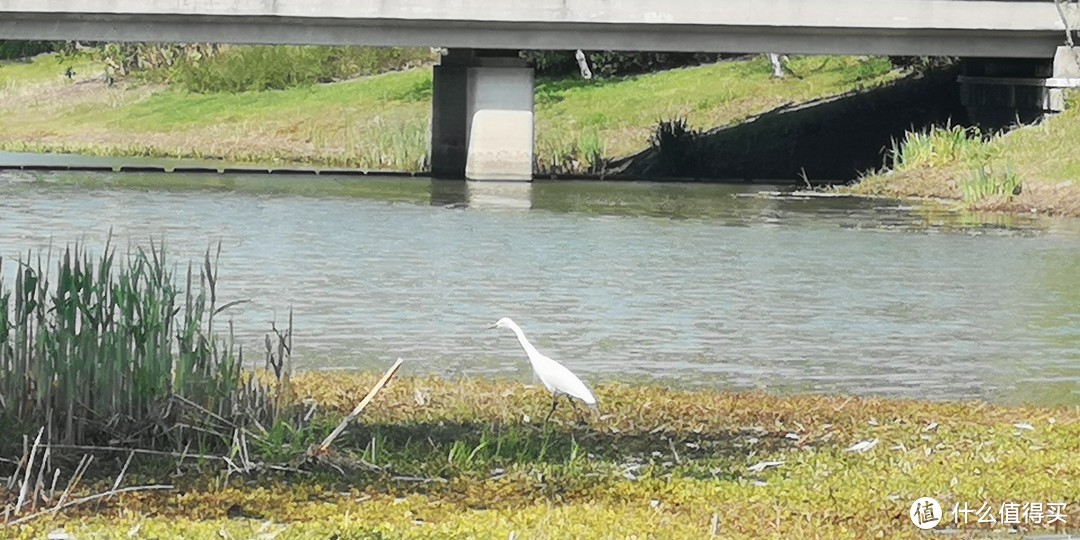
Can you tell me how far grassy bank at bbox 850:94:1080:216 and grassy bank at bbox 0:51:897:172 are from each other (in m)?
9.85

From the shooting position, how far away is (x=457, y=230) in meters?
32.6

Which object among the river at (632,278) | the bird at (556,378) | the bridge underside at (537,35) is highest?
the bridge underside at (537,35)

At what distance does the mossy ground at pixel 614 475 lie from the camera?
9.46 meters

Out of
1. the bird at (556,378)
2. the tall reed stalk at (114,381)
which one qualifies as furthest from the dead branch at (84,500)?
the bird at (556,378)

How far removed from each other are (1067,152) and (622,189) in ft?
31.0

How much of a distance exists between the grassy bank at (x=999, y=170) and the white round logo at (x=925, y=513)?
27.5 meters

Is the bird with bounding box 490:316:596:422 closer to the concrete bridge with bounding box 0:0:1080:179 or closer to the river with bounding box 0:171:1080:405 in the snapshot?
the river with bounding box 0:171:1080:405

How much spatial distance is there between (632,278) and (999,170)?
54.9 ft

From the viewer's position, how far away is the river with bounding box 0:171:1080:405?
17.6 m

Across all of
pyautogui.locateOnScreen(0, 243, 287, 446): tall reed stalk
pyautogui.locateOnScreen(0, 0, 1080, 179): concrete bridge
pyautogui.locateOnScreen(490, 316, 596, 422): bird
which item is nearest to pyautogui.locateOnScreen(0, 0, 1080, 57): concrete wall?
pyautogui.locateOnScreen(0, 0, 1080, 179): concrete bridge

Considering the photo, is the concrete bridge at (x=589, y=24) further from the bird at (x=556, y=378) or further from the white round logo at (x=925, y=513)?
the white round logo at (x=925, y=513)

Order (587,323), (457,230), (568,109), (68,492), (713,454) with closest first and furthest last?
(68,492) → (713,454) → (587,323) → (457,230) → (568,109)

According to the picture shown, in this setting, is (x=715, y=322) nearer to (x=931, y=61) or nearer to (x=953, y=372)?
(x=953, y=372)

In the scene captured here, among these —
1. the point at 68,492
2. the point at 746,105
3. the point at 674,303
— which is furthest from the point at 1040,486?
the point at 746,105
